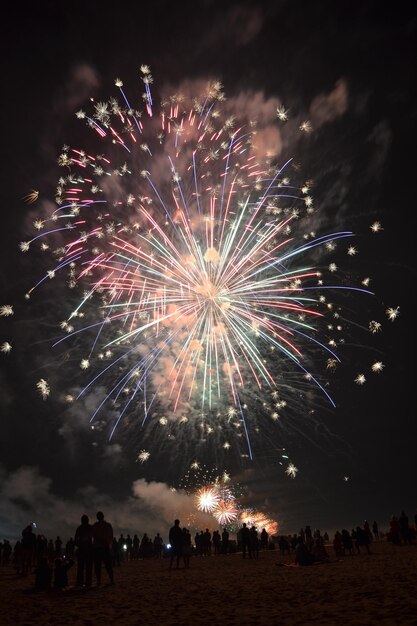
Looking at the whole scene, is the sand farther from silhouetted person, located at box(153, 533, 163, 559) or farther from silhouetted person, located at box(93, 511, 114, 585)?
silhouetted person, located at box(153, 533, 163, 559)

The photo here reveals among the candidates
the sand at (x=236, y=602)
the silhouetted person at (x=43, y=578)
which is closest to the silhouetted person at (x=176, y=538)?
the sand at (x=236, y=602)

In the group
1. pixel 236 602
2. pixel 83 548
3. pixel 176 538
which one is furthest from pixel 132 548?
pixel 236 602

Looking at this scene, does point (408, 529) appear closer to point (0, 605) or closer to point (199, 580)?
point (199, 580)

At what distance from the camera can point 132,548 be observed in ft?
102

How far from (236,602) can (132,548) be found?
2561 cm

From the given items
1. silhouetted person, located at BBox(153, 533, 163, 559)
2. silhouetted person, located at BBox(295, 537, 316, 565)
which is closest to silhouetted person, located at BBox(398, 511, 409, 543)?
silhouetted person, located at BBox(295, 537, 316, 565)

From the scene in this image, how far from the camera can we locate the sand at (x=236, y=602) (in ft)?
21.6

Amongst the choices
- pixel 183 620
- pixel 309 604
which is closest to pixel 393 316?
pixel 309 604

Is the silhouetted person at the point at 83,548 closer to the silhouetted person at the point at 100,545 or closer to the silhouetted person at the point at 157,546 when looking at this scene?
the silhouetted person at the point at 100,545

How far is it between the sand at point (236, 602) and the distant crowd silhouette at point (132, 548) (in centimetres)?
58

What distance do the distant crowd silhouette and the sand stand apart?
1.90 ft

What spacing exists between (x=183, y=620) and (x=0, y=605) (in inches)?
160

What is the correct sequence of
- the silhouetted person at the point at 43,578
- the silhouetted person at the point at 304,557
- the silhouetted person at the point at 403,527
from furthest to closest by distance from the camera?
the silhouetted person at the point at 403,527
the silhouetted person at the point at 304,557
the silhouetted person at the point at 43,578

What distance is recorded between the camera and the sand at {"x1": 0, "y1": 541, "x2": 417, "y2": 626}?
260 inches
